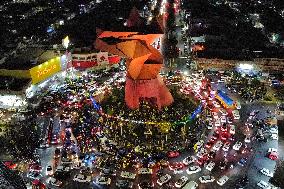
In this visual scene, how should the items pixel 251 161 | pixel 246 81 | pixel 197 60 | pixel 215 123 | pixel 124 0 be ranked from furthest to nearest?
pixel 124 0 → pixel 197 60 → pixel 246 81 → pixel 215 123 → pixel 251 161

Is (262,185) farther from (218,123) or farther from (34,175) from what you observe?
(34,175)

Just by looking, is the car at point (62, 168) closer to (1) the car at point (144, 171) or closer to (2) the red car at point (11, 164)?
(2) the red car at point (11, 164)

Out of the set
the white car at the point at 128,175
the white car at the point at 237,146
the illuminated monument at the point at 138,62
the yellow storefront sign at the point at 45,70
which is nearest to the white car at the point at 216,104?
the white car at the point at 237,146

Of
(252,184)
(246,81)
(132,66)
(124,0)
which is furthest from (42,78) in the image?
(124,0)

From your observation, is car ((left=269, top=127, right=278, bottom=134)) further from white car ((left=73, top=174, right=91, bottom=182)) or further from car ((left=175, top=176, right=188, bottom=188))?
white car ((left=73, top=174, right=91, bottom=182))

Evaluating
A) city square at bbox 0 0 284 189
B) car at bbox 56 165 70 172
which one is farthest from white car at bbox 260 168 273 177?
car at bbox 56 165 70 172

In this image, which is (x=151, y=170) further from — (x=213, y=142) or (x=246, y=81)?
(x=246, y=81)

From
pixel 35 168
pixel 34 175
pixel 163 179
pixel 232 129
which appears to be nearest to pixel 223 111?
pixel 232 129
